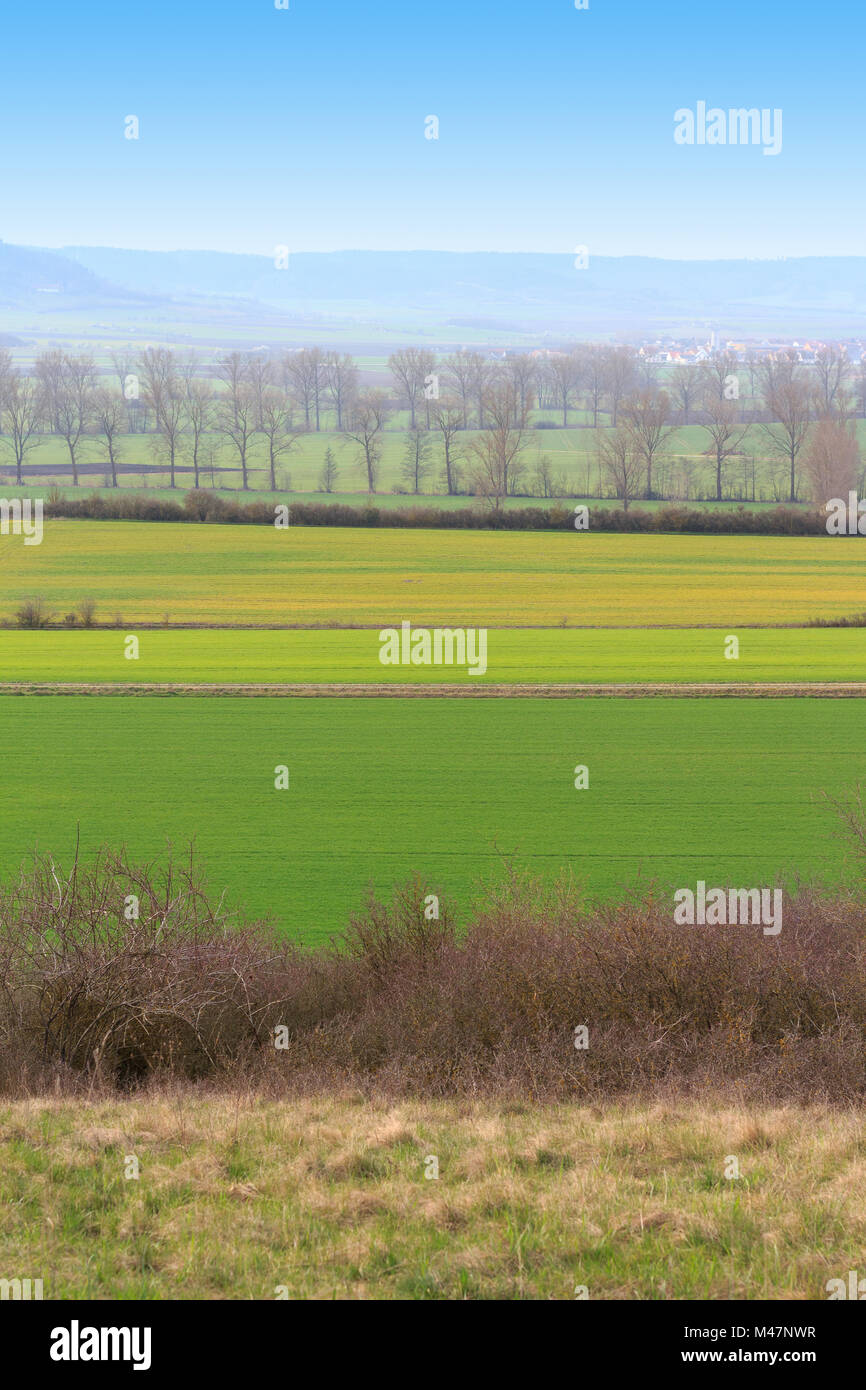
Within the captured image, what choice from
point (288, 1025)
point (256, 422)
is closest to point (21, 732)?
point (288, 1025)

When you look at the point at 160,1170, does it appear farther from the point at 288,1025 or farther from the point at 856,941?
the point at 856,941

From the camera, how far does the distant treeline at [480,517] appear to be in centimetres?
9012

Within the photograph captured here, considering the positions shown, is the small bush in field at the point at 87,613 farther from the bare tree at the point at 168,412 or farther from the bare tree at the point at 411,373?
the bare tree at the point at 411,373

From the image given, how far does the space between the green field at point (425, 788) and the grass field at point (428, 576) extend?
79.4 feet

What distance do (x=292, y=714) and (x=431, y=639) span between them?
19.9m

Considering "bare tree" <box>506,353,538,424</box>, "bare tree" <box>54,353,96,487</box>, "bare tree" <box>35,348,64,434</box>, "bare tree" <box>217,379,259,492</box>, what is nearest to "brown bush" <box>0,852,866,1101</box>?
"bare tree" <box>217,379,259,492</box>

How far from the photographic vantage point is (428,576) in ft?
242

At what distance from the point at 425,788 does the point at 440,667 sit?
806 inches

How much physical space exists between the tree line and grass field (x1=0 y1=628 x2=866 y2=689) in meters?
41.2

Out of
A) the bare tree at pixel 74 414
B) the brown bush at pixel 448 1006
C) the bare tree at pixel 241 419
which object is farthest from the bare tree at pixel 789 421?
the brown bush at pixel 448 1006

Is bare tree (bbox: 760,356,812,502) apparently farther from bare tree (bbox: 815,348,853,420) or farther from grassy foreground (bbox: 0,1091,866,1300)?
grassy foreground (bbox: 0,1091,866,1300)

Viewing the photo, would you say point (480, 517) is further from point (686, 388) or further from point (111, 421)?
point (686, 388)

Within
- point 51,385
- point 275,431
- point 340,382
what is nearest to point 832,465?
point 275,431
